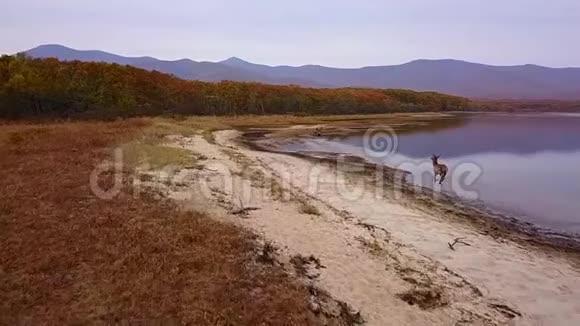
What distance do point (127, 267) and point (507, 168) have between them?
94.3 feet

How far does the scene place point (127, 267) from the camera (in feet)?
30.6

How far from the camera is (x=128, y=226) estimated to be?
11711mm

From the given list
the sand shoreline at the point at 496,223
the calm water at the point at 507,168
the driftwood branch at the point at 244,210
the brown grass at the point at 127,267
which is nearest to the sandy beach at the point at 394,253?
the driftwood branch at the point at 244,210

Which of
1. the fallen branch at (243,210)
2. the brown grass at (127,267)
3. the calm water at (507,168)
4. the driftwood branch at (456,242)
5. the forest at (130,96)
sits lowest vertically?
the calm water at (507,168)

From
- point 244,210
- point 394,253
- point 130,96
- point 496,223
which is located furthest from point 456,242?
point 130,96

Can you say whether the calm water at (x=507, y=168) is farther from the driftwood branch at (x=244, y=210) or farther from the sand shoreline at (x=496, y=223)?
the driftwood branch at (x=244, y=210)

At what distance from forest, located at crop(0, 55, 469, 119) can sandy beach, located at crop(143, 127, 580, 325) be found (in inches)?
1508

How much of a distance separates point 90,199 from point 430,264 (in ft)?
35.0

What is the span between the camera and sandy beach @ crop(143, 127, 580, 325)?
9508 millimetres

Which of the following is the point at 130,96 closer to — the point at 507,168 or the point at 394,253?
the point at 507,168

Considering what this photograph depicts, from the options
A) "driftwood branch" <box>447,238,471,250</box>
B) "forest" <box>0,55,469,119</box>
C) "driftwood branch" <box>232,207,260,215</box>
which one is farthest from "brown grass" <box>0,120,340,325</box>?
"forest" <box>0,55,469,119</box>

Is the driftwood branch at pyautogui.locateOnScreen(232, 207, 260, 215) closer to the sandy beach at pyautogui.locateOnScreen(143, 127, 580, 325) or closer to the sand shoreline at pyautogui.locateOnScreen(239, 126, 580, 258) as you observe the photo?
the sandy beach at pyautogui.locateOnScreen(143, 127, 580, 325)

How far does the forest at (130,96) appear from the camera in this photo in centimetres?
5031

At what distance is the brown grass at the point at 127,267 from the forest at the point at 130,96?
4123 centimetres
